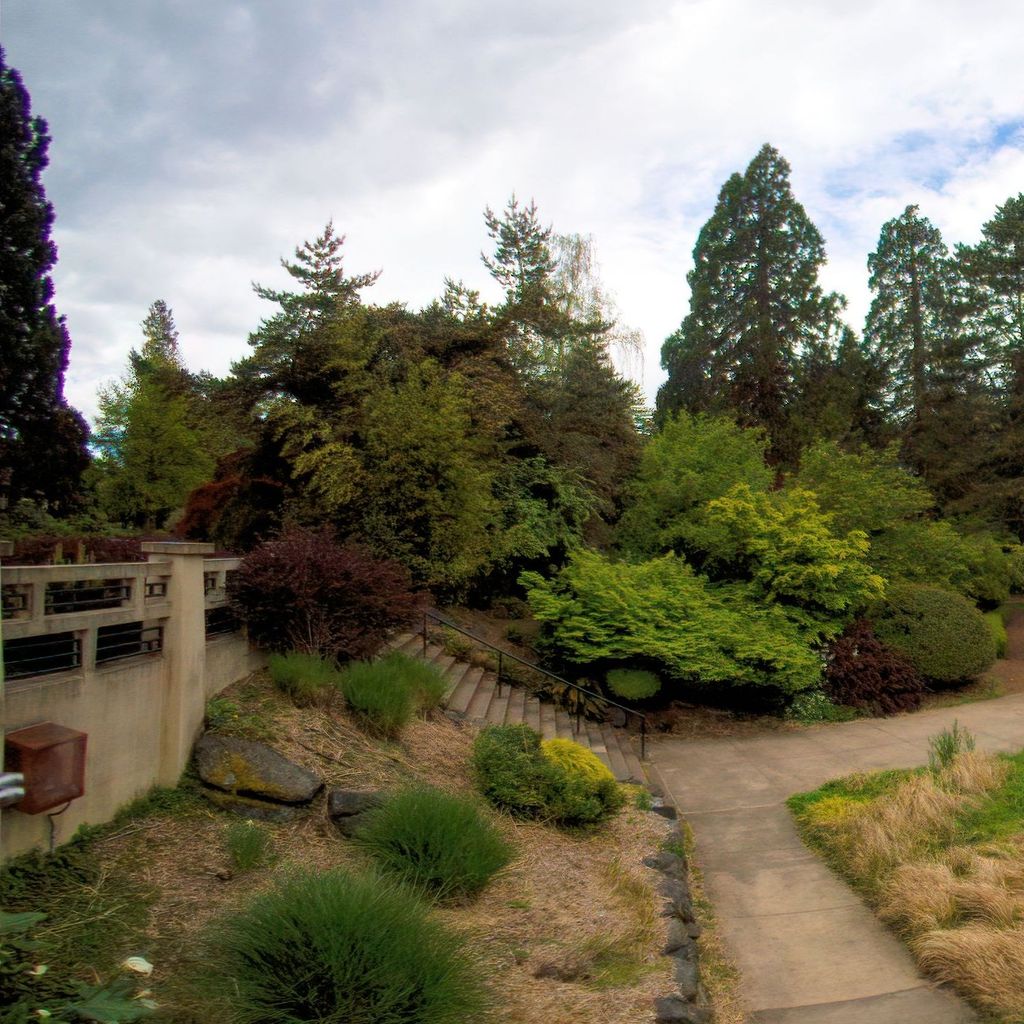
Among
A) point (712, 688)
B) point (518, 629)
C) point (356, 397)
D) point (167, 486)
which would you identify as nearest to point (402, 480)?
point (356, 397)

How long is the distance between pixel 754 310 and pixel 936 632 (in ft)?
57.5

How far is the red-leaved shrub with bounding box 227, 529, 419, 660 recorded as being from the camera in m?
8.57

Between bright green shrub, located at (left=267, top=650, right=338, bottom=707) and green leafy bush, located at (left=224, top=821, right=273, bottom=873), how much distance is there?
206cm

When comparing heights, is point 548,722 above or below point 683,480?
below

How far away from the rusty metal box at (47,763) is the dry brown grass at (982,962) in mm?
5512

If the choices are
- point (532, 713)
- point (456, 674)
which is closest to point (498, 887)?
point (532, 713)

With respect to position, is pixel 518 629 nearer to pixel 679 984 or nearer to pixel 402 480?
pixel 402 480

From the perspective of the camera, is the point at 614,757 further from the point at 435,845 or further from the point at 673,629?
the point at 435,845

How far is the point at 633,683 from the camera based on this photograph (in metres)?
13.5

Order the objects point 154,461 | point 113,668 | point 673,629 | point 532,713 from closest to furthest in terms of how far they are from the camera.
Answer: point 113,668
point 532,713
point 673,629
point 154,461

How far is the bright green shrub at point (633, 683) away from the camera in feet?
44.1

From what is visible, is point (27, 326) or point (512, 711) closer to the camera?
point (512, 711)

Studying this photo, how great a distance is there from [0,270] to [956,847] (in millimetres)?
14836

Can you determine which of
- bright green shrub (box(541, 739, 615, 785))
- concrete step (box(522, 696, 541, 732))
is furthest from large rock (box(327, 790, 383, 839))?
concrete step (box(522, 696, 541, 732))
